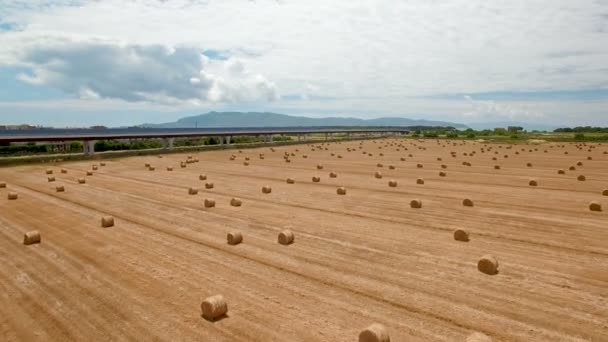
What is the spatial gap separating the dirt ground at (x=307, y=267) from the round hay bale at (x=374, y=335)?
1.38 feet

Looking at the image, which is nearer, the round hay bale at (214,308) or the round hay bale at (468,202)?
the round hay bale at (214,308)

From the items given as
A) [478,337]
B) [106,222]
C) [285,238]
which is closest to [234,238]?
[285,238]

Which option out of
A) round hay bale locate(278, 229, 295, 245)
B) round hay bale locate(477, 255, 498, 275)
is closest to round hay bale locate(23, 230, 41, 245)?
round hay bale locate(278, 229, 295, 245)

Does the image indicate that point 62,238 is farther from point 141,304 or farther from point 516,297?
point 516,297

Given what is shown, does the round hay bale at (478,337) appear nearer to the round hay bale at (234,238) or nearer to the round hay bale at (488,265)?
the round hay bale at (488,265)

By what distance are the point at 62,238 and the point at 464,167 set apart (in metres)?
27.0

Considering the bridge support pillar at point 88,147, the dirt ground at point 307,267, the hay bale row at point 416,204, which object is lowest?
the dirt ground at point 307,267

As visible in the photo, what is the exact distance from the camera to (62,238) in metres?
12.5

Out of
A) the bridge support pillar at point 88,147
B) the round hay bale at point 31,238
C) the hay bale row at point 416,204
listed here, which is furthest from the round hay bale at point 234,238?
the bridge support pillar at point 88,147

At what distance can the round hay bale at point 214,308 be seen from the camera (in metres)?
7.32

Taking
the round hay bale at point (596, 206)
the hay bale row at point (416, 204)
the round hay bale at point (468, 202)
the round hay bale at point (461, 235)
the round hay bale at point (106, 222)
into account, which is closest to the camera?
the round hay bale at point (461, 235)

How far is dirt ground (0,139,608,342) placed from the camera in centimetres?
712

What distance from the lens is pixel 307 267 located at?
987cm

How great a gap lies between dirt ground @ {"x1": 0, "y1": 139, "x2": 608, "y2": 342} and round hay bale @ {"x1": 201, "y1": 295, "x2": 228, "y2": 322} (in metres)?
0.13
